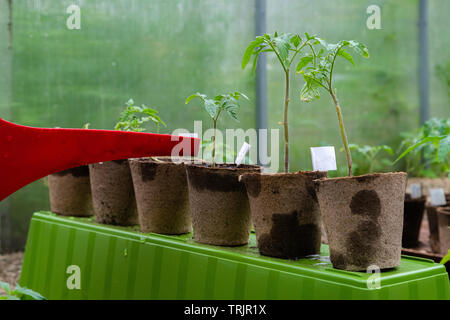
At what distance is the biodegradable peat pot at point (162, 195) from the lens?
1.51 m

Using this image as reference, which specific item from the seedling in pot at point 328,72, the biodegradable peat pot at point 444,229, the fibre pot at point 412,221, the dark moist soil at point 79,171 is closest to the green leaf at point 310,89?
the seedling in pot at point 328,72

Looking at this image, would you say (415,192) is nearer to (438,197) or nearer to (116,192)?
(438,197)

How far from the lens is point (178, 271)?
1.37 m

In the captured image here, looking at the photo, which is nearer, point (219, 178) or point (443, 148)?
point (443, 148)

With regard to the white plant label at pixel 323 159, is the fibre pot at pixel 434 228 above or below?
below

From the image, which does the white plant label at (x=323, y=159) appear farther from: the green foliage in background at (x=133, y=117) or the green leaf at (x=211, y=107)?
the green foliage in background at (x=133, y=117)

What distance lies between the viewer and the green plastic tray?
1.07m

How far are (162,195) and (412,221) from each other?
1550 mm

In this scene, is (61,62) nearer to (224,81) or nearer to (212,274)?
(224,81)

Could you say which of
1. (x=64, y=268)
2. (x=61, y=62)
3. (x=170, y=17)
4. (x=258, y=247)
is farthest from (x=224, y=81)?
(x=258, y=247)

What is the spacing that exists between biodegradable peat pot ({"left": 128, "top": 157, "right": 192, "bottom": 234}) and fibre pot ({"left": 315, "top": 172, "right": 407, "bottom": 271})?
0.55 metres

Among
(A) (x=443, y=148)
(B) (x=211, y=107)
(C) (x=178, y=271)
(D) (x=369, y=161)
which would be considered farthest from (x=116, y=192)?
(D) (x=369, y=161)

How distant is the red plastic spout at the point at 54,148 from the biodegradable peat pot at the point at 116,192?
0.22 metres

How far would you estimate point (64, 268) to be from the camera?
177cm
